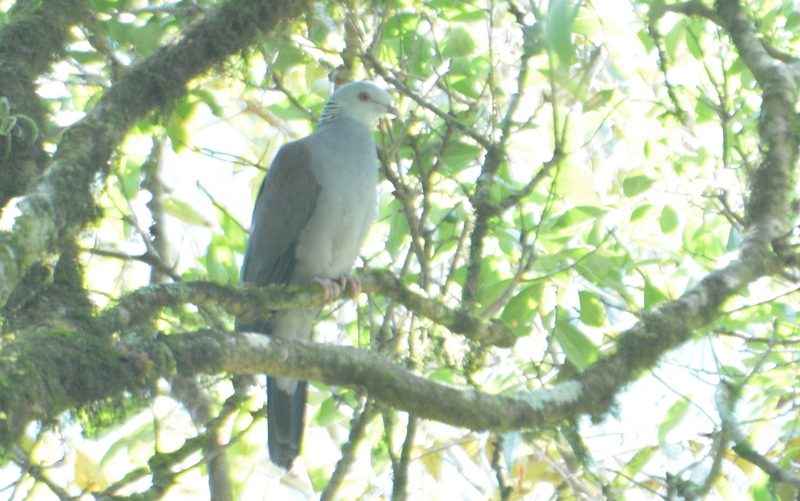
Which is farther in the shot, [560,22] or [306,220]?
[306,220]

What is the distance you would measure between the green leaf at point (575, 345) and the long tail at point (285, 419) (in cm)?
119

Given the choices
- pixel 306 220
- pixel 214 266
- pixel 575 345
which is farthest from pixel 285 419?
pixel 575 345

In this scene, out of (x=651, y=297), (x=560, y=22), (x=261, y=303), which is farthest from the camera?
(x=651, y=297)

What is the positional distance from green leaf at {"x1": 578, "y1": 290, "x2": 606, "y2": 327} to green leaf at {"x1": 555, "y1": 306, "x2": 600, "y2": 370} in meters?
0.12

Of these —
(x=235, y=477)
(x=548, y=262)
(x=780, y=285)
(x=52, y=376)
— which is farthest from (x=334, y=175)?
(x=780, y=285)

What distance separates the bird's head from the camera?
3688 mm

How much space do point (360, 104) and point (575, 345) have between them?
1.74 meters

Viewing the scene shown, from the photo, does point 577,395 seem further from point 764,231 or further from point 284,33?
point 284,33

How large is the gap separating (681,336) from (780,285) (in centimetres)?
209

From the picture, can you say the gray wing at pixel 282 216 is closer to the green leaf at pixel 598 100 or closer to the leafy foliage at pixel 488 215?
the leafy foliage at pixel 488 215

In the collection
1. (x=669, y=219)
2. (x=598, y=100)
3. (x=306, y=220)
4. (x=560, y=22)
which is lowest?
(x=560, y=22)

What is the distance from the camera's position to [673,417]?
9.66ft

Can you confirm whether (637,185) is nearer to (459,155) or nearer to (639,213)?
(639,213)

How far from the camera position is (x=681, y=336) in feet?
7.17
